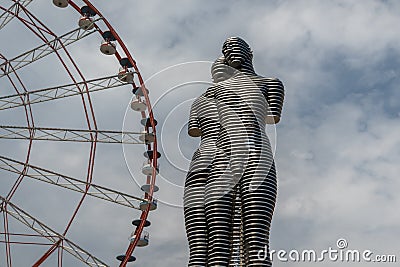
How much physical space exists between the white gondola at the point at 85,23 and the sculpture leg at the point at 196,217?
664 centimetres

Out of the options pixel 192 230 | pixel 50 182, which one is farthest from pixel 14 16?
pixel 192 230

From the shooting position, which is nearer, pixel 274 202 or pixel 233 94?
pixel 274 202

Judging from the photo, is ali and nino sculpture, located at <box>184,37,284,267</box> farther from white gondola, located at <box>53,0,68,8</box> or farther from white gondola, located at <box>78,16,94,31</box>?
white gondola, located at <box>53,0,68,8</box>

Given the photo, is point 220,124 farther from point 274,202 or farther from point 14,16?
point 14,16

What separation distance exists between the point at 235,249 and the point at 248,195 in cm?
182

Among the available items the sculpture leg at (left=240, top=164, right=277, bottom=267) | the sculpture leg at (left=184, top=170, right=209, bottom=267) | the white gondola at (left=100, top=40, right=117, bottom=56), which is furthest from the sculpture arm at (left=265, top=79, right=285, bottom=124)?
the white gondola at (left=100, top=40, right=117, bottom=56)

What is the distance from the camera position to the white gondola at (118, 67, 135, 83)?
81.0ft

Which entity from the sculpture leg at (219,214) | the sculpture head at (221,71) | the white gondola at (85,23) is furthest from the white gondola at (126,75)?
the sculpture leg at (219,214)

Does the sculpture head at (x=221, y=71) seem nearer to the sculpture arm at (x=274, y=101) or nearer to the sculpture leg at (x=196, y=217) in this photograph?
the sculpture arm at (x=274, y=101)

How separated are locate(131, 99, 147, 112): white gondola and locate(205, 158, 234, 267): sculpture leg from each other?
4475 millimetres

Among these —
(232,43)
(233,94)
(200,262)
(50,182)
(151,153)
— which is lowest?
(200,262)

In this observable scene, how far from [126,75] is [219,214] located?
6.65 m

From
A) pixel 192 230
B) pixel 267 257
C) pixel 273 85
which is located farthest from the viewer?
pixel 273 85

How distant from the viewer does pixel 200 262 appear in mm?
21594
